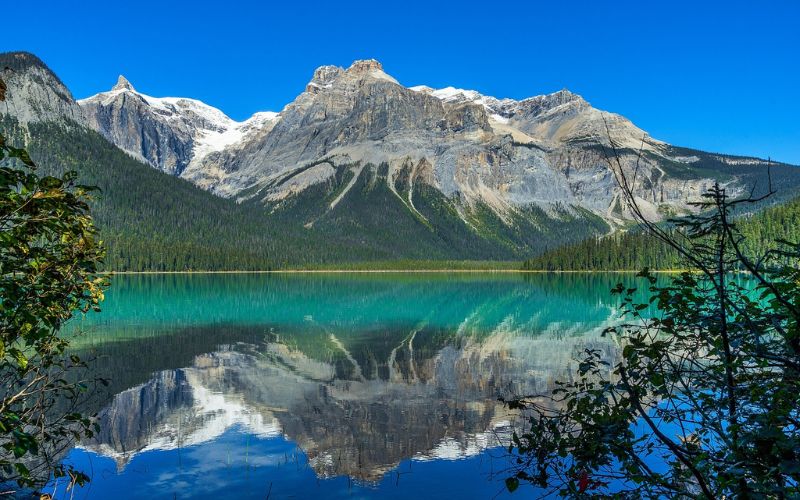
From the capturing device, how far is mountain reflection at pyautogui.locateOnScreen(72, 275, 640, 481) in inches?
784

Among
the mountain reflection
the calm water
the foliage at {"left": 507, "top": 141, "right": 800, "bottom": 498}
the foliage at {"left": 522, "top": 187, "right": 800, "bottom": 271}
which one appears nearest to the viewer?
the foliage at {"left": 507, "top": 141, "right": 800, "bottom": 498}

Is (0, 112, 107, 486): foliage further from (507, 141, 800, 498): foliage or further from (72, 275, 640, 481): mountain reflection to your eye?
(72, 275, 640, 481): mountain reflection

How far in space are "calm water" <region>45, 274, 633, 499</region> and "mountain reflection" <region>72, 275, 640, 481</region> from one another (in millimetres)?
95

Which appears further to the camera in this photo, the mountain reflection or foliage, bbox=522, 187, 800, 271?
foliage, bbox=522, 187, 800, 271

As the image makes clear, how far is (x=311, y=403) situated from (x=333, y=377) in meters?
5.51

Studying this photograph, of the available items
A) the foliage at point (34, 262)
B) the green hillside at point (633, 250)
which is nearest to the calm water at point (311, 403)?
the foliage at point (34, 262)

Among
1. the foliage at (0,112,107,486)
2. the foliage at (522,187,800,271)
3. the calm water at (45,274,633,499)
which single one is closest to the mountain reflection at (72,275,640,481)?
the calm water at (45,274,633,499)

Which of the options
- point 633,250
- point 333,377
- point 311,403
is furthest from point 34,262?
point 633,250

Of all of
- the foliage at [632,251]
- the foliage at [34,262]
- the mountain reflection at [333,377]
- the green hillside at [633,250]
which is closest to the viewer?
the foliage at [34,262]

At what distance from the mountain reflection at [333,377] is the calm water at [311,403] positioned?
95mm

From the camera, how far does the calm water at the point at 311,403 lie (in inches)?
652

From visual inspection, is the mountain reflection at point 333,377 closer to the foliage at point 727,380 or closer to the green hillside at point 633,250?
the foliage at point 727,380

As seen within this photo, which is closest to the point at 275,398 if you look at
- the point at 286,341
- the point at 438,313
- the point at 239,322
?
the point at 286,341

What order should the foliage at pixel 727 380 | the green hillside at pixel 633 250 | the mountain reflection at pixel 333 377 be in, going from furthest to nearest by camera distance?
1. the green hillside at pixel 633 250
2. the mountain reflection at pixel 333 377
3. the foliage at pixel 727 380
